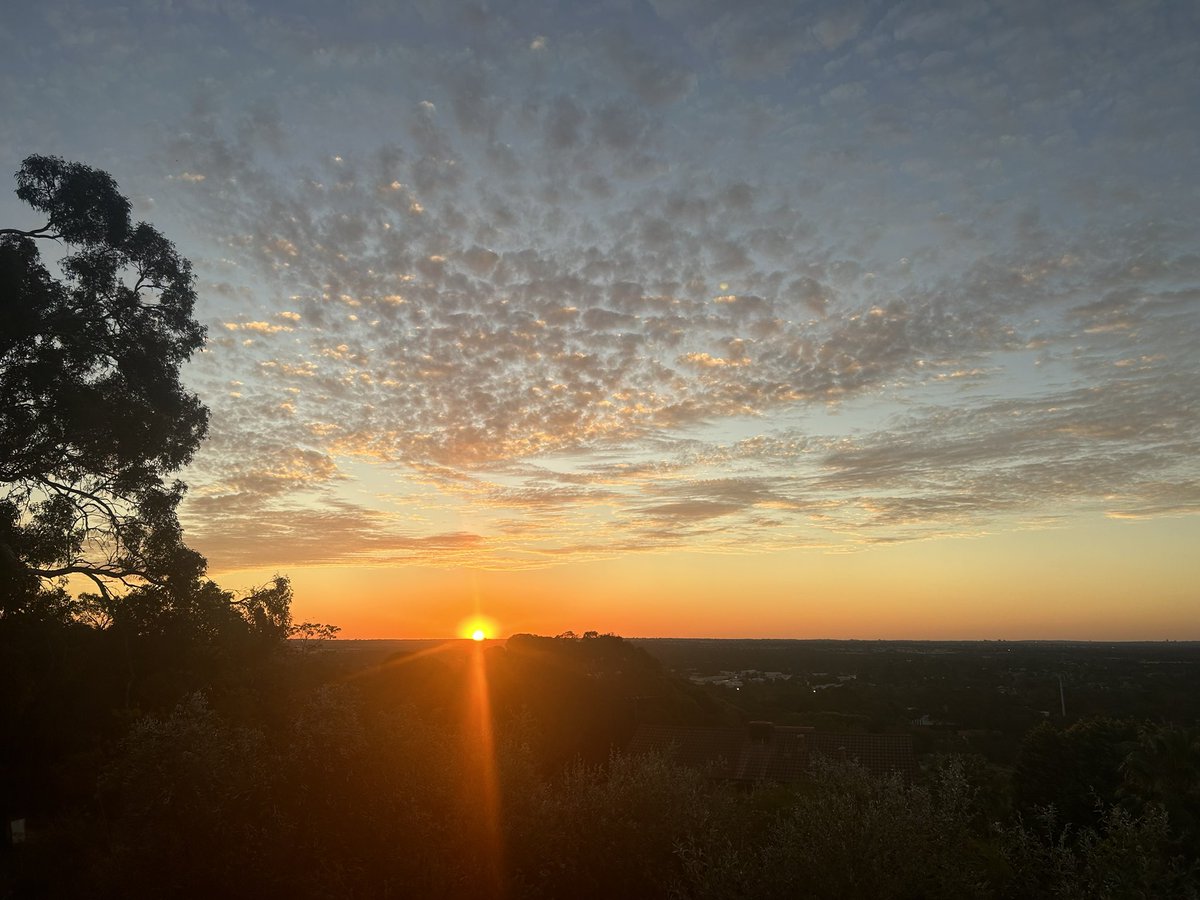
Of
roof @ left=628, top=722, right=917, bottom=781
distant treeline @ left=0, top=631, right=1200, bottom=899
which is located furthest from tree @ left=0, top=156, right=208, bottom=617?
roof @ left=628, top=722, right=917, bottom=781

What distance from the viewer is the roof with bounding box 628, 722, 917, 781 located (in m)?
33.2

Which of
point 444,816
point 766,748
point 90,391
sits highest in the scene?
point 90,391

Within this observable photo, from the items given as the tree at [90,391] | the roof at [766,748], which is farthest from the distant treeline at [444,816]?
the roof at [766,748]

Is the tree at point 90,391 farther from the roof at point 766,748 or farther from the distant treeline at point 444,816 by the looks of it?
the roof at point 766,748

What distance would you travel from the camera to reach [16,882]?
15859 mm

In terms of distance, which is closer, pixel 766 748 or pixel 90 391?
pixel 90 391

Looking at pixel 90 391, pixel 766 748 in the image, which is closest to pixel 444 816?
pixel 90 391

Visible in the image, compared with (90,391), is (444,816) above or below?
below

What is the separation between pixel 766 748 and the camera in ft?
125

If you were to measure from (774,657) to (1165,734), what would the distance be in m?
135

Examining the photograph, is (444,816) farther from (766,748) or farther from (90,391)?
(766,748)

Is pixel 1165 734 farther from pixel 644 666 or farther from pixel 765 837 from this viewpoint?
pixel 644 666

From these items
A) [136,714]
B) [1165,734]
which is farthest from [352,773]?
[1165,734]

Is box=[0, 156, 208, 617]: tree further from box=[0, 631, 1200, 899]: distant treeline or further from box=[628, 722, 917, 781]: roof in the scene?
box=[628, 722, 917, 781]: roof
